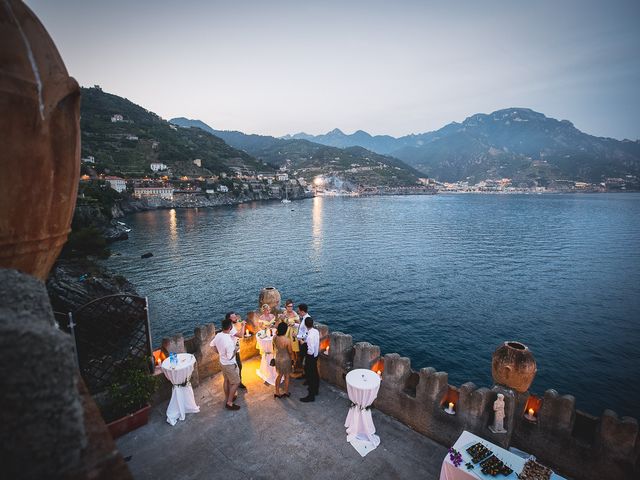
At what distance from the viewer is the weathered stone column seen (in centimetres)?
141

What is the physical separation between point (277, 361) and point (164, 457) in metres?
2.95

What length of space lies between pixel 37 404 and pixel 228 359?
661 centimetres

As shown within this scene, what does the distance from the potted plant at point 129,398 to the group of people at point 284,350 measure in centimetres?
161

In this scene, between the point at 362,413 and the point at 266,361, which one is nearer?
the point at 362,413

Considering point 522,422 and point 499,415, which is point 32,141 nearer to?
point 499,415

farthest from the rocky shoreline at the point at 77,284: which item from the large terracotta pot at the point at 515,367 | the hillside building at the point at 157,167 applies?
the hillside building at the point at 157,167

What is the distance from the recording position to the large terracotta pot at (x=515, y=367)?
6992mm

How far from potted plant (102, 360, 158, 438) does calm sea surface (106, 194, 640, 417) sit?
55.6 ft

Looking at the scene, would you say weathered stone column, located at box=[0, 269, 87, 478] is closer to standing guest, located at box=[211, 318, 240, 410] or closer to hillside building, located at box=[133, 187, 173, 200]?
standing guest, located at box=[211, 318, 240, 410]

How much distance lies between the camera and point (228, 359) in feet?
25.1

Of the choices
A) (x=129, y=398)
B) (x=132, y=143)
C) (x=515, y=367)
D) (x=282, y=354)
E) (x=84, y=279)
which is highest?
(x=132, y=143)

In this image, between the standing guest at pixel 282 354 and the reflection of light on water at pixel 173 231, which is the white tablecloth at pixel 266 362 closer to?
the standing guest at pixel 282 354

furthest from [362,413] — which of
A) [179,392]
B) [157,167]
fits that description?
[157,167]

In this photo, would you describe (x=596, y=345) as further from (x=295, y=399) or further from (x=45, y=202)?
(x=45, y=202)
